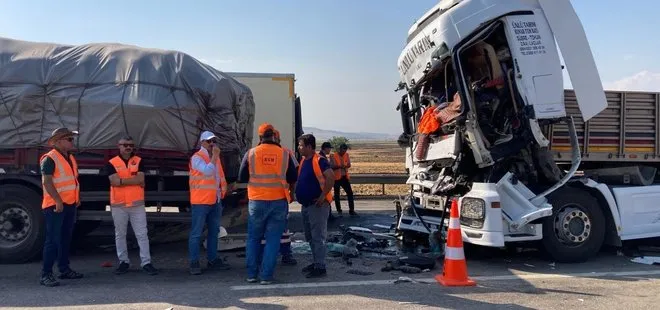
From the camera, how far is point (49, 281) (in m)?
6.48

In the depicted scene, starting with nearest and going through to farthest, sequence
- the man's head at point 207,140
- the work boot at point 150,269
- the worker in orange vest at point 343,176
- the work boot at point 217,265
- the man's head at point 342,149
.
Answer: the work boot at point 150,269
the man's head at point 207,140
the work boot at point 217,265
the worker in orange vest at point 343,176
the man's head at point 342,149

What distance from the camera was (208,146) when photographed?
7.27 metres

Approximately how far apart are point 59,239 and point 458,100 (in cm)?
494

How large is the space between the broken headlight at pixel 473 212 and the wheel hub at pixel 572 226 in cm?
115

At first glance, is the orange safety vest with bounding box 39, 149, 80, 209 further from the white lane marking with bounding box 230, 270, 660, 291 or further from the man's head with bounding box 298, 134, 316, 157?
the man's head with bounding box 298, 134, 316, 157

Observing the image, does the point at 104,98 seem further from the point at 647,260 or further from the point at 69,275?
the point at 647,260

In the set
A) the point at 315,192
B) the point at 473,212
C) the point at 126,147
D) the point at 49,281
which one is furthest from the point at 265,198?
the point at 473,212

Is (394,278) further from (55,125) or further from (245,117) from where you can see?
(55,125)

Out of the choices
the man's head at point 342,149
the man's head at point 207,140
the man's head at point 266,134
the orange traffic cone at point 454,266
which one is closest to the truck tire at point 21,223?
the man's head at point 207,140

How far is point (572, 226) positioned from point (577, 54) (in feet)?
7.08

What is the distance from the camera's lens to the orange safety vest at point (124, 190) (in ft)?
23.2

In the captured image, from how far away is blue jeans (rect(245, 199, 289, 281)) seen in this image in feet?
21.7

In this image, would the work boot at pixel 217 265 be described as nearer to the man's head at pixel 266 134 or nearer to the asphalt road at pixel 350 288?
the asphalt road at pixel 350 288

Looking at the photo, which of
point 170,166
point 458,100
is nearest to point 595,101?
point 458,100
